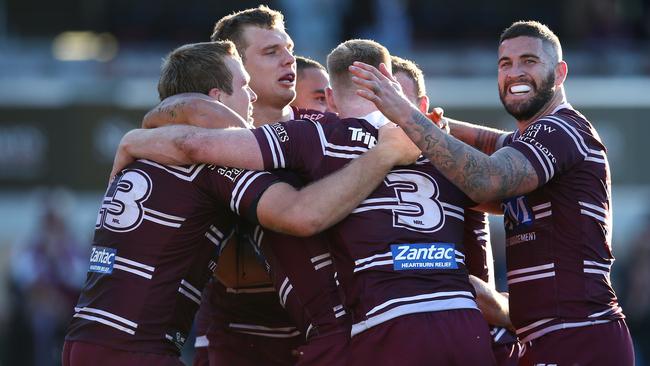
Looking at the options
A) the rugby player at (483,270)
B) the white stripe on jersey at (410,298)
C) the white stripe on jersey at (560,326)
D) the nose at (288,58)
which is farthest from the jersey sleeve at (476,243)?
the nose at (288,58)

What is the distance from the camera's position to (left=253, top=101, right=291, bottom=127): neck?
782 centimetres

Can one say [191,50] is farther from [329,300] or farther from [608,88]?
[608,88]

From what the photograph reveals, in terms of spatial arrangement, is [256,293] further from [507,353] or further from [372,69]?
[372,69]

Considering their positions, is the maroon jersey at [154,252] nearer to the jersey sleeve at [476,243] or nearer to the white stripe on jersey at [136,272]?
the white stripe on jersey at [136,272]

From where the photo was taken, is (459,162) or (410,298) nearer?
(410,298)

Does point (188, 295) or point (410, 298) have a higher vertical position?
point (410, 298)

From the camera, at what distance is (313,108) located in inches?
340

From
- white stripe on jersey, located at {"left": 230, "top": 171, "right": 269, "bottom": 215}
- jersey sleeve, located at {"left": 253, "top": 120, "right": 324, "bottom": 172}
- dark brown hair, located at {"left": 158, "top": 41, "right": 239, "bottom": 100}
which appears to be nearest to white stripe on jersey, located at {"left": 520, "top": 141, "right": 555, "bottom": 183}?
jersey sleeve, located at {"left": 253, "top": 120, "right": 324, "bottom": 172}

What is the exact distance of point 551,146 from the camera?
650 centimetres

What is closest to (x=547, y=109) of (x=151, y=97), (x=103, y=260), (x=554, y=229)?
(x=554, y=229)

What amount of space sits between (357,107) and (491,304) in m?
1.37

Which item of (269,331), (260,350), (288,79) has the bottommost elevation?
(260,350)

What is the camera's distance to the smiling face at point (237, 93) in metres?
6.73

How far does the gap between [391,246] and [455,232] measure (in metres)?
0.38
